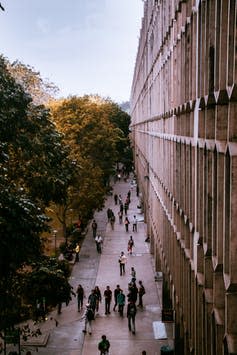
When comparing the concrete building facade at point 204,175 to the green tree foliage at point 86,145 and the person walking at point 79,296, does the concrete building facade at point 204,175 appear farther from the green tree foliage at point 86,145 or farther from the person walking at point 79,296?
the green tree foliage at point 86,145

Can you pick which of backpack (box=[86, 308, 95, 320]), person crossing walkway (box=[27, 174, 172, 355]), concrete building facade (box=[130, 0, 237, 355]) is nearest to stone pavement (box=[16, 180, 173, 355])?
person crossing walkway (box=[27, 174, 172, 355])

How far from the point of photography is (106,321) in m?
24.0

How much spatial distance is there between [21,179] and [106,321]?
7.29m

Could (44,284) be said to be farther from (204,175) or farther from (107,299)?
(204,175)

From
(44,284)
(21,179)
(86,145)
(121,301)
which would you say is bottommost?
(121,301)

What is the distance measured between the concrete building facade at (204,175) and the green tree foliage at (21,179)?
3928 mm

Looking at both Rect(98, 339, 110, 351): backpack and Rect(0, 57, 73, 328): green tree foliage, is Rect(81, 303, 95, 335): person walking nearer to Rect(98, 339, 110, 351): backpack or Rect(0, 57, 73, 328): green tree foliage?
Rect(98, 339, 110, 351): backpack

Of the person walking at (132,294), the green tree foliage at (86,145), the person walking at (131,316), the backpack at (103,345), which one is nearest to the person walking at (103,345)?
the backpack at (103,345)

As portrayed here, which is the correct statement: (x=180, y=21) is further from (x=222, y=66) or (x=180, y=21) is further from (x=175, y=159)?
(x=222, y=66)

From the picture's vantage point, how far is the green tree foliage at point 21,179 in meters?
13.9

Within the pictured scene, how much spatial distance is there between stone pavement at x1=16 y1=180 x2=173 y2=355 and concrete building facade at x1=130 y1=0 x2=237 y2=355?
2.70 metres

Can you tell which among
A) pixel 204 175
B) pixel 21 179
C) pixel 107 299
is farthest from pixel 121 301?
pixel 204 175

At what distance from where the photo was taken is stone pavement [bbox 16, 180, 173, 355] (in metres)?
21.2

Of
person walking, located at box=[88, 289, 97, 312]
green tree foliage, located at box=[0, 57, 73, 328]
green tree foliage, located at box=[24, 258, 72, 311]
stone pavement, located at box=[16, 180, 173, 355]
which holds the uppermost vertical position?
green tree foliage, located at box=[0, 57, 73, 328]
